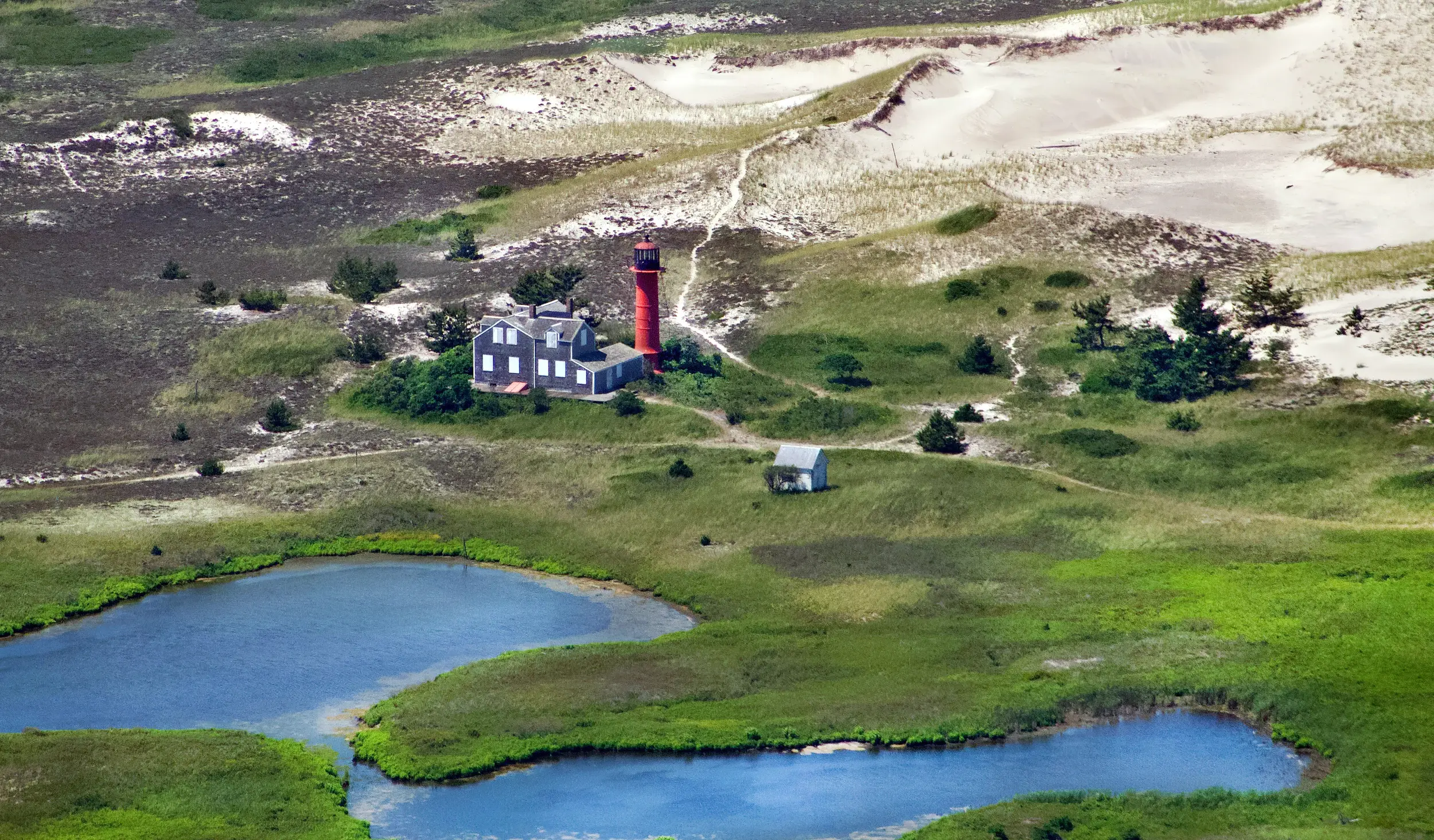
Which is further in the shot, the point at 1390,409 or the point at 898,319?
the point at 898,319

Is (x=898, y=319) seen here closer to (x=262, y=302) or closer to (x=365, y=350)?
(x=365, y=350)

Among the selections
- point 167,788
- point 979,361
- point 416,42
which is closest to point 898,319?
point 979,361

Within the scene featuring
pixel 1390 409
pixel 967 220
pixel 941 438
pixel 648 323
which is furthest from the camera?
pixel 967 220

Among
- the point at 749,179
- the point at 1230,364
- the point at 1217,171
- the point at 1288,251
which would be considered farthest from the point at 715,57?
the point at 1230,364

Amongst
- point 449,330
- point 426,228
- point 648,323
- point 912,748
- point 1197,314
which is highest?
point 426,228

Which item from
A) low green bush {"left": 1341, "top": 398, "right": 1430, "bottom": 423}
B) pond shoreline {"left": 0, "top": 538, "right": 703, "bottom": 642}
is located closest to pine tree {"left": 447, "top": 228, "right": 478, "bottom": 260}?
pond shoreline {"left": 0, "top": 538, "right": 703, "bottom": 642}

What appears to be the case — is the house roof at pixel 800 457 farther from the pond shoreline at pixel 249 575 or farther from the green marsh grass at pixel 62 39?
the green marsh grass at pixel 62 39

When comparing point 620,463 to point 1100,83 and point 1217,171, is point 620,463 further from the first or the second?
point 1100,83
